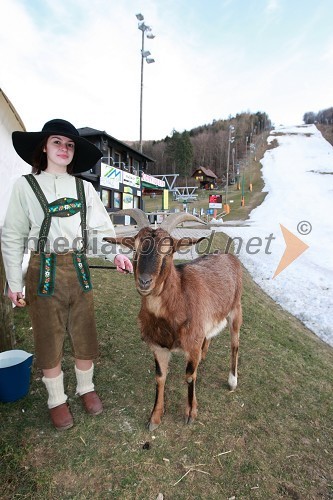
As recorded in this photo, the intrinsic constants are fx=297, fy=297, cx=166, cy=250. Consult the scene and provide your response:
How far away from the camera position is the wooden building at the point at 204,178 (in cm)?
6844

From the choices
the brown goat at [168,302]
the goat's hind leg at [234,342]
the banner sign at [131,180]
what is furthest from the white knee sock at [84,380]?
the banner sign at [131,180]

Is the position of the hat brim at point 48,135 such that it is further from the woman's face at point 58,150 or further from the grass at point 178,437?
the grass at point 178,437

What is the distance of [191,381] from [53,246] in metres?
1.93

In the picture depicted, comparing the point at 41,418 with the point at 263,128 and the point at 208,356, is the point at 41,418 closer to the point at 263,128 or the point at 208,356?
the point at 208,356

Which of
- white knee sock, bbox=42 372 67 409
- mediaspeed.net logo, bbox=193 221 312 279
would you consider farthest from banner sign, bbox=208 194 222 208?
white knee sock, bbox=42 372 67 409

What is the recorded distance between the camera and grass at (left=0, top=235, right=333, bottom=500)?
2.39 metres

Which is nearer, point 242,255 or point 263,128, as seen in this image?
point 242,255

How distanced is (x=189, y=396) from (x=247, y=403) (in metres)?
0.81

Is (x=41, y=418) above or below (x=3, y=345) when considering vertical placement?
below

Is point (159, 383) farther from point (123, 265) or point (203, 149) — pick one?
point (203, 149)

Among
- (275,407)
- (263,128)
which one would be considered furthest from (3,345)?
(263,128)

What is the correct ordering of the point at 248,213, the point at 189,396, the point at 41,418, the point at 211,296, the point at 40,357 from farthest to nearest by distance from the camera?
the point at 248,213, the point at 211,296, the point at 189,396, the point at 41,418, the point at 40,357

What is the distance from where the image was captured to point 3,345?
141 inches

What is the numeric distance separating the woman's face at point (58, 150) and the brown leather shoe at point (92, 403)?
2313 mm
